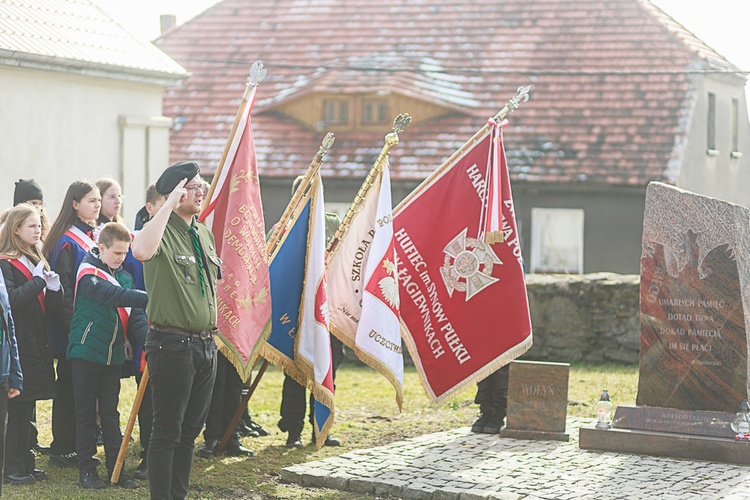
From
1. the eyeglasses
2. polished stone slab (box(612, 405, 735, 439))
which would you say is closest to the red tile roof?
polished stone slab (box(612, 405, 735, 439))

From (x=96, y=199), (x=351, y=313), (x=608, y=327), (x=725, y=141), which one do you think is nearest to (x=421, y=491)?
(x=351, y=313)

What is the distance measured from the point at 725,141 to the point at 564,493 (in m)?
18.6

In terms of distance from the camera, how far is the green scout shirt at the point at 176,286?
22.8ft

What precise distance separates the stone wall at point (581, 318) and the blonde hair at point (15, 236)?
8269 mm

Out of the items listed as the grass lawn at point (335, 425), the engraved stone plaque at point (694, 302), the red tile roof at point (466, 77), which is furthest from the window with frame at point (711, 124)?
the engraved stone plaque at point (694, 302)

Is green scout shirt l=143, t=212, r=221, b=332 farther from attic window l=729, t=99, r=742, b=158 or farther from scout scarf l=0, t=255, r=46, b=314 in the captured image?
attic window l=729, t=99, r=742, b=158

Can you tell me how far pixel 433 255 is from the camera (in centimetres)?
997

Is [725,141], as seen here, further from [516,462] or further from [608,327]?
[516,462]

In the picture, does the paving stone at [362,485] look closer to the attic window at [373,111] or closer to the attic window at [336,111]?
the attic window at [373,111]

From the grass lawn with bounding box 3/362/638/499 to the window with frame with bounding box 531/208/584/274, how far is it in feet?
22.2

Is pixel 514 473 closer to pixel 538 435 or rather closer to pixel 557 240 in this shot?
pixel 538 435

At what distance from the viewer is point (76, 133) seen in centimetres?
1464

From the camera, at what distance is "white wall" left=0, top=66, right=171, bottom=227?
13.6 meters

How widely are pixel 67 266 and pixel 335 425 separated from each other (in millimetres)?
3321
